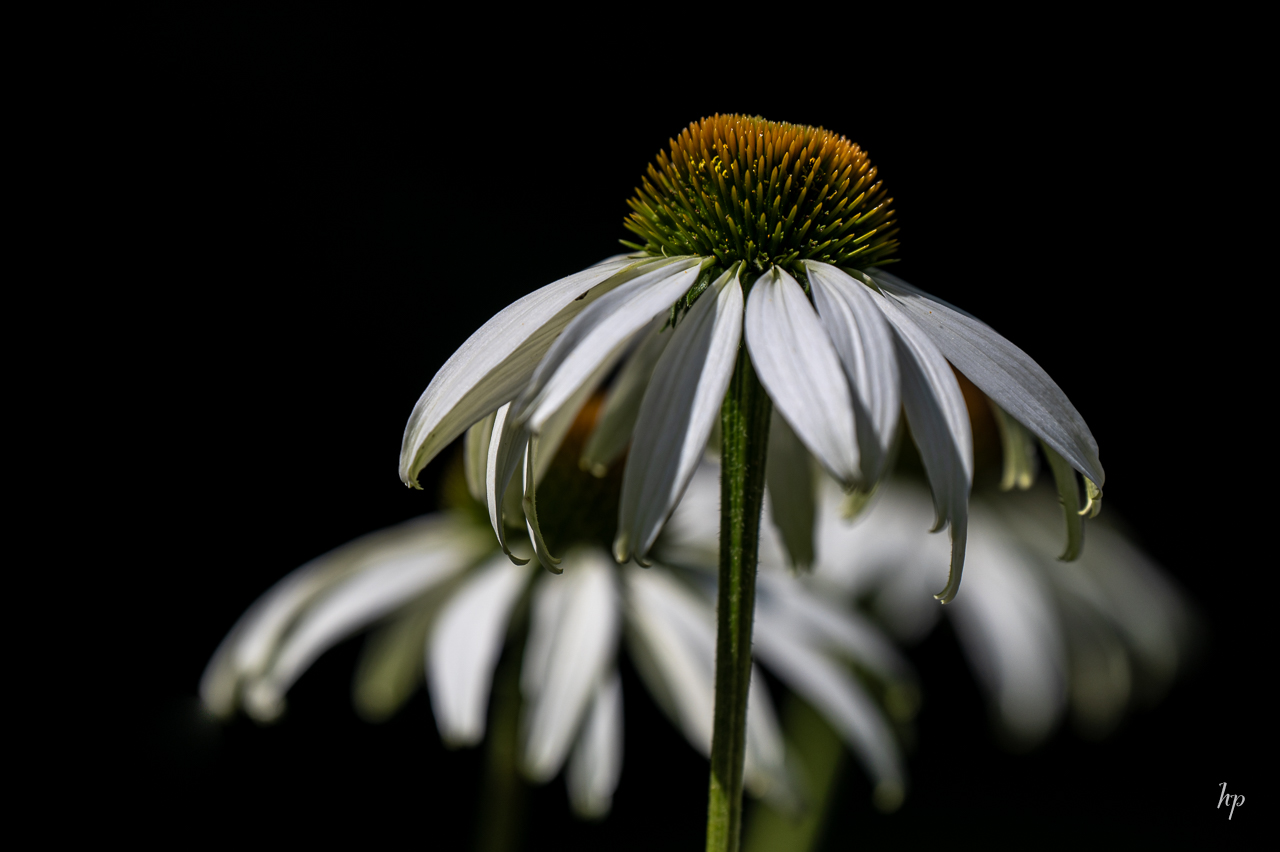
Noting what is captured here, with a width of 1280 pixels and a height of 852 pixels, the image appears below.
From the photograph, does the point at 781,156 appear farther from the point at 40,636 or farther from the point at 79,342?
the point at 79,342

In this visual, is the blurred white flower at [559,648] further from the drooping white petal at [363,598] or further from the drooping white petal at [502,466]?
the drooping white petal at [502,466]

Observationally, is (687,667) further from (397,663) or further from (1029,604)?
(1029,604)

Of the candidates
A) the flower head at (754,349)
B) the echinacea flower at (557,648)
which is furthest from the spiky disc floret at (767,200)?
the echinacea flower at (557,648)

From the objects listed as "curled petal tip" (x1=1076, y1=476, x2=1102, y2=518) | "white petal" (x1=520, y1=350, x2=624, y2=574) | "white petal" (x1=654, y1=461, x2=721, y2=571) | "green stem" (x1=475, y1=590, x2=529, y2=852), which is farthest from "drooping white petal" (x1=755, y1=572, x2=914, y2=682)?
"curled petal tip" (x1=1076, y1=476, x2=1102, y2=518)

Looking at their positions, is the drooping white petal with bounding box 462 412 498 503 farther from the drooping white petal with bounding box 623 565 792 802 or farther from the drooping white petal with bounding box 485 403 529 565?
the drooping white petal with bounding box 623 565 792 802

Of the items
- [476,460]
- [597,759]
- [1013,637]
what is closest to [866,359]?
[476,460]

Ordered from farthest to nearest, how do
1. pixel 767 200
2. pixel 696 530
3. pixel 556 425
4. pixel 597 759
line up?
1. pixel 696 530
2. pixel 597 759
3. pixel 556 425
4. pixel 767 200
